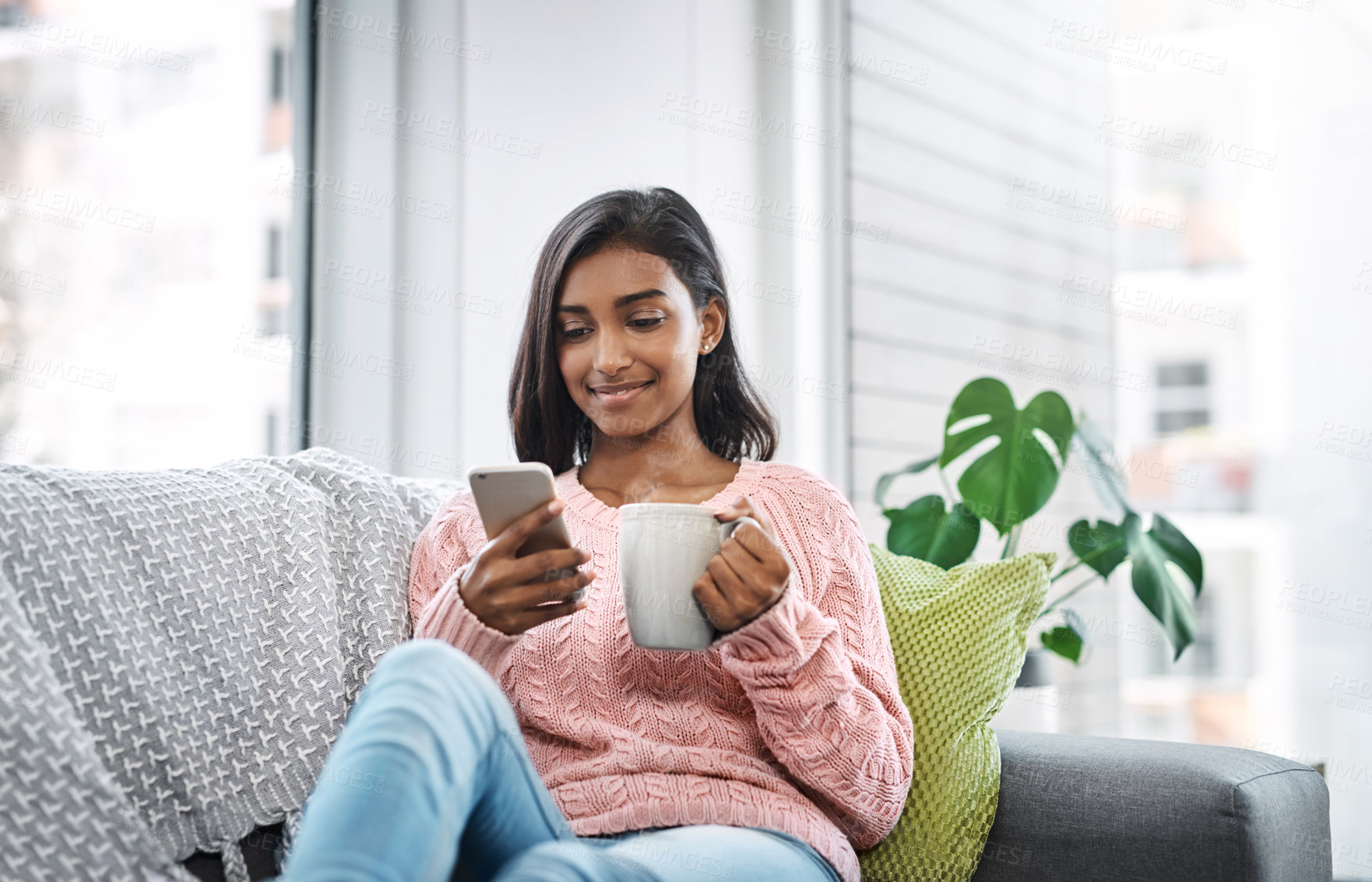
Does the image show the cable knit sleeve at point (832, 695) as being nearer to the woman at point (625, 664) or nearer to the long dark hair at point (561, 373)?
the woman at point (625, 664)

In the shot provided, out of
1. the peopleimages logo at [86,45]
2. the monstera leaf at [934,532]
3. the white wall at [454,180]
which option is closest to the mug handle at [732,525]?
the monstera leaf at [934,532]

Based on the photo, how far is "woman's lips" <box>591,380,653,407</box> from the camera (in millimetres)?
1397

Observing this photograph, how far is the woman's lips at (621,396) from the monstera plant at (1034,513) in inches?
26.7

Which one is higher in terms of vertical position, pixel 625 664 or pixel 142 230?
pixel 142 230

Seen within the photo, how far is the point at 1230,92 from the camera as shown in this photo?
2250 mm

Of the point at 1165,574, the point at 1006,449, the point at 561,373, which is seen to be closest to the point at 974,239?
the point at 1006,449

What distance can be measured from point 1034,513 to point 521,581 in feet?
3.37

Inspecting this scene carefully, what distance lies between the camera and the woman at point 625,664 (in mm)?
885

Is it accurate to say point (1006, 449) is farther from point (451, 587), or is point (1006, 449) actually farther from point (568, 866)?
point (568, 866)

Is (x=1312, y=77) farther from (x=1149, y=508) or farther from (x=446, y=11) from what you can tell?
(x=446, y=11)

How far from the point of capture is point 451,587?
48.0 inches

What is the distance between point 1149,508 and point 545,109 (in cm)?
141

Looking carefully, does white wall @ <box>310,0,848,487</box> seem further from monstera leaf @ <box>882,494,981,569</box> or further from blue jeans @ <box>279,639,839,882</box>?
blue jeans @ <box>279,639,839,882</box>

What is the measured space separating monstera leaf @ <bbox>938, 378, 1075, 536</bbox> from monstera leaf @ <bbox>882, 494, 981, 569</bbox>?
0.03 m
